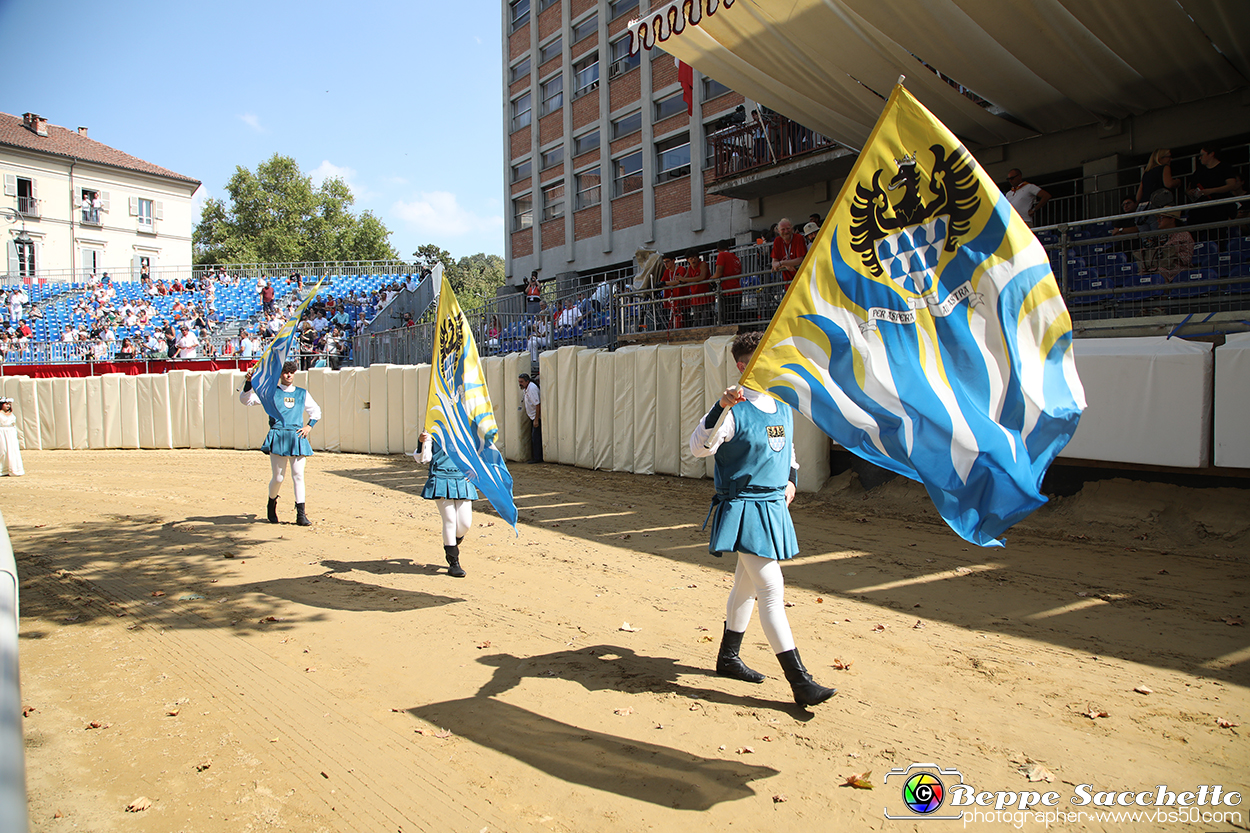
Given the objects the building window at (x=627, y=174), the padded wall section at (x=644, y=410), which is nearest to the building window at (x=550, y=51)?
the building window at (x=627, y=174)

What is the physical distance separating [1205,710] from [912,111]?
3784 mm

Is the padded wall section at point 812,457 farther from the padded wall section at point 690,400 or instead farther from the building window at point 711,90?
the building window at point 711,90

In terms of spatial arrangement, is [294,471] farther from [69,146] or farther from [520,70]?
[69,146]

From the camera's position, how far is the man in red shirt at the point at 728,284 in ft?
43.4

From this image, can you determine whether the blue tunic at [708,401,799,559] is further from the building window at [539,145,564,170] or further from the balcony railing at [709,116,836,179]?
the building window at [539,145,564,170]

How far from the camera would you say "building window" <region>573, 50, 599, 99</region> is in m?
30.2

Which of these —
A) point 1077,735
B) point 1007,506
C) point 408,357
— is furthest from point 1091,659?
point 408,357

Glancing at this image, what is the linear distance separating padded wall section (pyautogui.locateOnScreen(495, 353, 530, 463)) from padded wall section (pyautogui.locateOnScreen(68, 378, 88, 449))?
584 inches

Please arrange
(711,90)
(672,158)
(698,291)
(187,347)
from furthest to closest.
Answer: (672,158), (187,347), (711,90), (698,291)

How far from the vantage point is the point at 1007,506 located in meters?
3.39

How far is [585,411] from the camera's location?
15.5 metres

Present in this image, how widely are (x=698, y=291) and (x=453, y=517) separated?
339 inches

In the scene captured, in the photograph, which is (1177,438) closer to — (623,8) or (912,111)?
(912,111)

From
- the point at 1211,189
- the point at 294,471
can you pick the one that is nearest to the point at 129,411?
the point at 294,471
